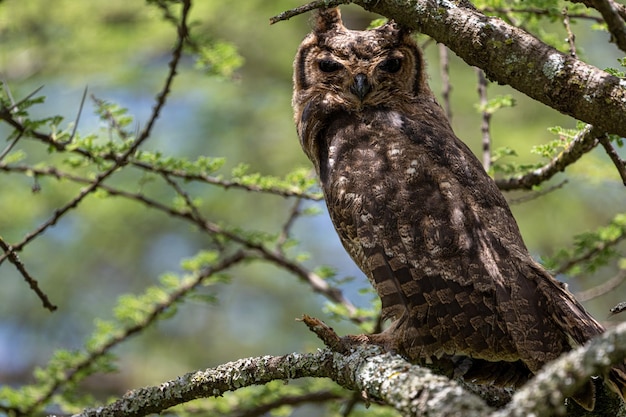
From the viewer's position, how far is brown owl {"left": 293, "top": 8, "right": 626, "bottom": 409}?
9.74ft

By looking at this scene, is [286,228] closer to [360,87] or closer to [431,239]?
[360,87]

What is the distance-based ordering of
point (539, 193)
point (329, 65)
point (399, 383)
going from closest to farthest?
point (399, 383)
point (539, 193)
point (329, 65)

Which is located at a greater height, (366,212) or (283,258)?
(283,258)

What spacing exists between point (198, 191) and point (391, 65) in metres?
4.38

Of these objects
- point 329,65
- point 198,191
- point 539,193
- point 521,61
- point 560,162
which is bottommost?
point 521,61

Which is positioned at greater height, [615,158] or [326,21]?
[326,21]

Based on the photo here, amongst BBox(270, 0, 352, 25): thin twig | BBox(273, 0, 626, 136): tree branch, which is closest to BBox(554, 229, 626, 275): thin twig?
BBox(273, 0, 626, 136): tree branch

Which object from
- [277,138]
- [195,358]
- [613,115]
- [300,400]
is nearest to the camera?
[613,115]

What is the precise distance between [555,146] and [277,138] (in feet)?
18.3

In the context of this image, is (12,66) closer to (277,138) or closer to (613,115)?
(277,138)

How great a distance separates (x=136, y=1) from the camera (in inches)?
296

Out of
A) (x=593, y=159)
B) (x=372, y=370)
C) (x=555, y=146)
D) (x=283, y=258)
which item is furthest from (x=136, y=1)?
(x=372, y=370)

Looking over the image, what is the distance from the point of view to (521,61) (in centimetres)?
215

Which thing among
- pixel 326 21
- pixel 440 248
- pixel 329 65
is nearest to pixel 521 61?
pixel 440 248
